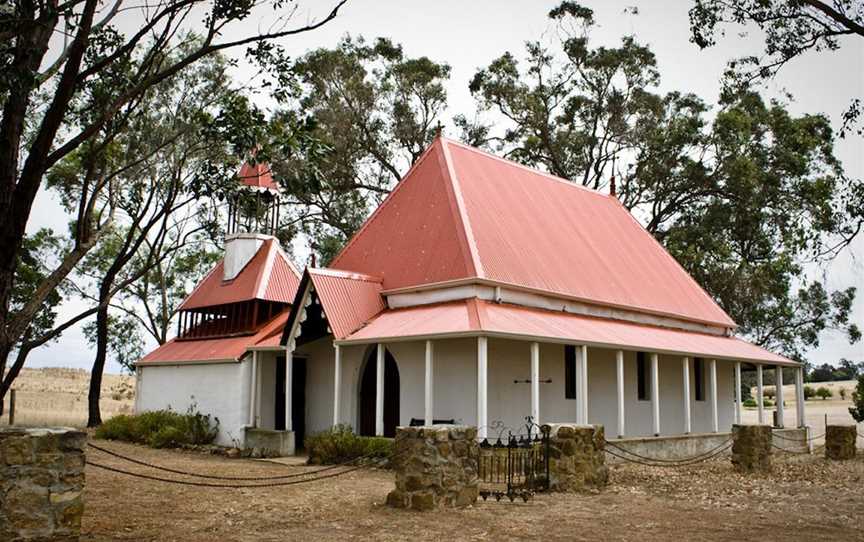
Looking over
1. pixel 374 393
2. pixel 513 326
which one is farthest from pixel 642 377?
pixel 374 393

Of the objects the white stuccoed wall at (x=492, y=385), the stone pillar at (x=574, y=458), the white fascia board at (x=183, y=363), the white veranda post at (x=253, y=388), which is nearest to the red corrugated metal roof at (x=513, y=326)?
the white stuccoed wall at (x=492, y=385)

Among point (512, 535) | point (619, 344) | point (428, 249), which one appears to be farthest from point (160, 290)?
point (512, 535)

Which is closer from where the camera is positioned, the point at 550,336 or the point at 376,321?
the point at 550,336

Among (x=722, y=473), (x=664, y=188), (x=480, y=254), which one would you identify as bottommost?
(x=722, y=473)

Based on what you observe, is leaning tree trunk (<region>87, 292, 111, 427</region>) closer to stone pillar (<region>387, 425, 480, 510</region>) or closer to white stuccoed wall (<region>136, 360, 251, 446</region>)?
white stuccoed wall (<region>136, 360, 251, 446</region>)

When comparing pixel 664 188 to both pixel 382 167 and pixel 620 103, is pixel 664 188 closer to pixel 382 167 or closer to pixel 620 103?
pixel 620 103

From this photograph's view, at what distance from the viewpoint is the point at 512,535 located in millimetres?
10602

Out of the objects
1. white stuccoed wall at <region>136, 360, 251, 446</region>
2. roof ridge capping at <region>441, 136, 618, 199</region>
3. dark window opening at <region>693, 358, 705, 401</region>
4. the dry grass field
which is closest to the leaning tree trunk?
the dry grass field

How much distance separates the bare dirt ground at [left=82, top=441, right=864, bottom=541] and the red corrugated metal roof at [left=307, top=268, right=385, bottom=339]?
4.58 m

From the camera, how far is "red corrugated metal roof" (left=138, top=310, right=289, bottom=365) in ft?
78.6

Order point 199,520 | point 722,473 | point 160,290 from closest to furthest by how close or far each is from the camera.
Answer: point 199,520 < point 722,473 < point 160,290

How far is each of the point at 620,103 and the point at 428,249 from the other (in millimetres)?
22880

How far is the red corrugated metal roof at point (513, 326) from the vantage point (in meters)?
18.6

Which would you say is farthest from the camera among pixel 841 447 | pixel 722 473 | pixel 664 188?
pixel 664 188
